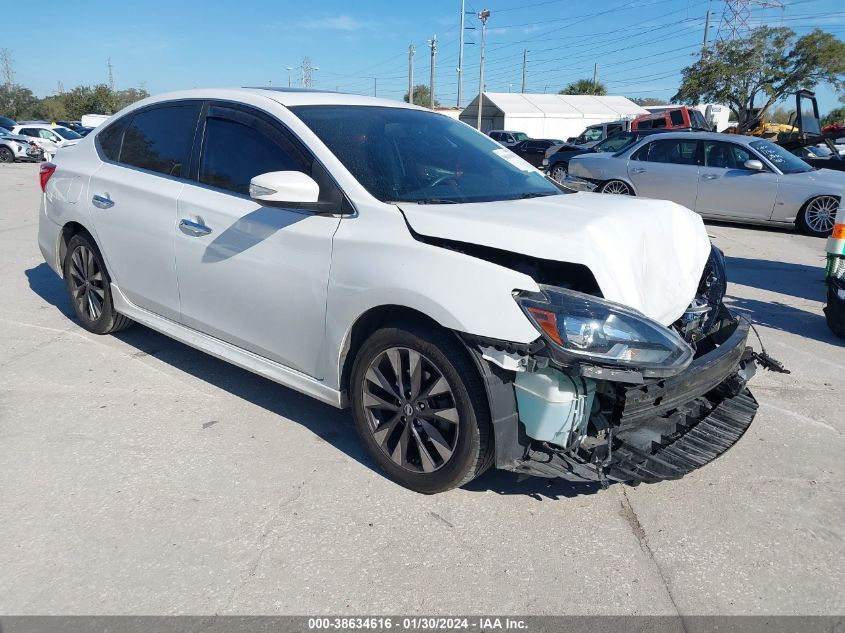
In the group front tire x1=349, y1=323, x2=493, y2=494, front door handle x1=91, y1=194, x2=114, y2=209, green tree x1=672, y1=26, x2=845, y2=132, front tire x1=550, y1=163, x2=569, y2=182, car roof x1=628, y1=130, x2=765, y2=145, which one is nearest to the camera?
front tire x1=349, y1=323, x2=493, y2=494

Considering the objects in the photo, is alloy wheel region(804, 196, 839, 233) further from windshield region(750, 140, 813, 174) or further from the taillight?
the taillight

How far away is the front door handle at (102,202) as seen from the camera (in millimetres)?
4367

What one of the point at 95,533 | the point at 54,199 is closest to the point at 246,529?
the point at 95,533

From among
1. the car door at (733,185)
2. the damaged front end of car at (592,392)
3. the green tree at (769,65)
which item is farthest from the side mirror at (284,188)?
the green tree at (769,65)

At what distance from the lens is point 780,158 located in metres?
11.1

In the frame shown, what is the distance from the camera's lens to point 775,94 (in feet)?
132

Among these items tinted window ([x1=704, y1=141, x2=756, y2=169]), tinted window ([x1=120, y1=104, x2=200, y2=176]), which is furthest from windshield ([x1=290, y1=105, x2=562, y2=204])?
tinted window ([x1=704, y1=141, x2=756, y2=169])

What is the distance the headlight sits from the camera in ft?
8.12

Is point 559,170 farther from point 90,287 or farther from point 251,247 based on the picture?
point 251,247

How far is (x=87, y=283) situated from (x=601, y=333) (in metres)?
3.95

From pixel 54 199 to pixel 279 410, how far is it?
2.64 m

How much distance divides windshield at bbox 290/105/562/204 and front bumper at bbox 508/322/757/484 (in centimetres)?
129

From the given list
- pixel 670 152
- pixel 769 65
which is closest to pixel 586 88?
pixel 769 65

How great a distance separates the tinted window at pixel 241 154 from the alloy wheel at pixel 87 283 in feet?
4.88
